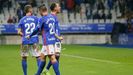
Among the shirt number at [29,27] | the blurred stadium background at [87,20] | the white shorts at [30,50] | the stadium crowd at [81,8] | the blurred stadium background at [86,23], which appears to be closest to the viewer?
the shirt number at [29,27]

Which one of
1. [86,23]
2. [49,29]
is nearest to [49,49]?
[49,29]

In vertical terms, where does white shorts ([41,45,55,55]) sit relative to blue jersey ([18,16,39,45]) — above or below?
below

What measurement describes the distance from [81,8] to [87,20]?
1.62 metres

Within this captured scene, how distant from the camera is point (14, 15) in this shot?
133 feet

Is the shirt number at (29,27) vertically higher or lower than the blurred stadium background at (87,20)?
higher

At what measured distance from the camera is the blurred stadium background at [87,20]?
36688 millimetres

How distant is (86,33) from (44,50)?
24882mm

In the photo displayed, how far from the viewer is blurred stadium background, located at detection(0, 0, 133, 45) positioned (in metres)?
36.7

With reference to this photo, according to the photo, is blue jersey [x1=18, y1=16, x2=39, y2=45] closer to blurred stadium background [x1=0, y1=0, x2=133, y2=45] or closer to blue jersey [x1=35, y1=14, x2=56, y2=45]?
blue jersey [x1=35, y1=14, x2=56, y2=45]

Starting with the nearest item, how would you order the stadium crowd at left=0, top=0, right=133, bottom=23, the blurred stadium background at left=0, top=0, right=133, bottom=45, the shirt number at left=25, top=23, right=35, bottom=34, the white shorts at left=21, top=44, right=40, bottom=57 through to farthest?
the shirt number at left=25, top=23, right=35, bottom=34, the white shorts at left=21, top=44, right=40, bottom=57, the blurred stadium background at left=0, top=0, right=133, bottom=45, the stadium crowd at left=0, top=0, right=133, bottom=23

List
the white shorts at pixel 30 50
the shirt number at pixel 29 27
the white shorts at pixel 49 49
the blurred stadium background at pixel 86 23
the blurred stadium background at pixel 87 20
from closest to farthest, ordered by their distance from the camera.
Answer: the white shorts at pixel 49 49, the shirt number at pixel 29 27, the white shorts at pixel 30 50, the blurred stadium background at pixel 86 23, the blurred stadium background at pixel 87 20

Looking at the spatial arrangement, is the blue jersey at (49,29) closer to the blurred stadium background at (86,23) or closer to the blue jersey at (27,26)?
the blue jersey at (27,26)

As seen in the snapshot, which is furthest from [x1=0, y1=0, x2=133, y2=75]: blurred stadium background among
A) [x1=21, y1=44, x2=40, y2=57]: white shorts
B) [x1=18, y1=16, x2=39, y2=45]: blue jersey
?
[x1=18, y1=16, x2=39, y2=45]: blue jersey

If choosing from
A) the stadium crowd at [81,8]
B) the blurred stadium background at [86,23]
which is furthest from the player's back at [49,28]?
the stadium crowd at [81,8]
